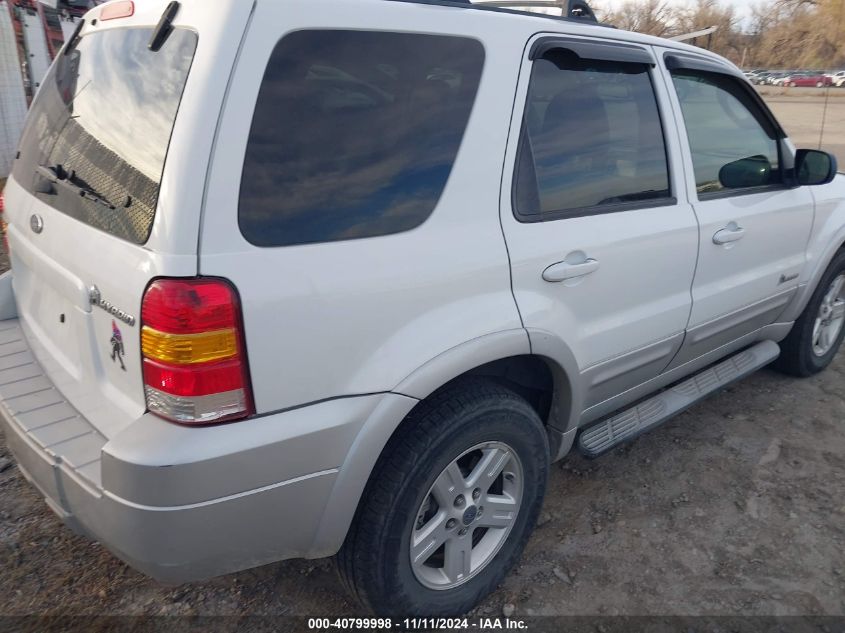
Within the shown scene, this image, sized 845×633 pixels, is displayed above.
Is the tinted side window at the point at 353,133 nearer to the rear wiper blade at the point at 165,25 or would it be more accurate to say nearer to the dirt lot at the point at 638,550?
the rear wiper blade at the point at 165,25

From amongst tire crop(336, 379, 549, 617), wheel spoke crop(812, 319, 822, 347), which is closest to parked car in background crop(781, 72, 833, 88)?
wheel spoke crop(812, 319, 822, 347)

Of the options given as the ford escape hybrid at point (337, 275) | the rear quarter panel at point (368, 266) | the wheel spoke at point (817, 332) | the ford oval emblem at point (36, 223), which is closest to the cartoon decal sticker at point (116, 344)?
the ford escape hybrid at point (337, 275)

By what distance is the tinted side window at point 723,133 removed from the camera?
290 cm

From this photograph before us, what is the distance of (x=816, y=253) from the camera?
12.1 feet

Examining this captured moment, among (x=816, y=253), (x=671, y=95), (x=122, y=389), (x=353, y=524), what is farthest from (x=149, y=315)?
(x=816, y=253)

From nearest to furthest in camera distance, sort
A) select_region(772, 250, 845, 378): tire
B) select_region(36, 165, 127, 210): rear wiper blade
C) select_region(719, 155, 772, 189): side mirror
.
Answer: select_region(36, 165, 127, 210): rear wiper blade < select_region(719, 155, 772, 189): side mirror < select_region(772, 250, 845, 378): tire

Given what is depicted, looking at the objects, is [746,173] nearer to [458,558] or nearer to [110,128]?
[458,558]

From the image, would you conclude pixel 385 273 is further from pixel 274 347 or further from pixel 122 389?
pixel 122 389

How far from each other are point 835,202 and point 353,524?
11.1 feet

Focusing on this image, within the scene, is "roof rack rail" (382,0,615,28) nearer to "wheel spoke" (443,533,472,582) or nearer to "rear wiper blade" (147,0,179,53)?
"rear wiper blade" (147,0,179,53)

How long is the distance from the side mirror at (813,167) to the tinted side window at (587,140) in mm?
1110

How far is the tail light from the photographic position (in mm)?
1548

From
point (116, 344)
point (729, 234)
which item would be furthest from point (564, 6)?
point (116, 344)

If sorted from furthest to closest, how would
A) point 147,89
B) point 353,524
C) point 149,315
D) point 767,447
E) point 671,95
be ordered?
point 767,447 → point 671,95 → point 353,524 → point 147,89 → point 149,315
